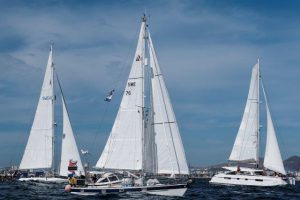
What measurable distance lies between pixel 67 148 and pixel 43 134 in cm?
565

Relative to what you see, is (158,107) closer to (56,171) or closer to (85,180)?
(85,180)

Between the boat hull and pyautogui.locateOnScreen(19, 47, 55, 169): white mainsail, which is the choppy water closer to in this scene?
the boat hull

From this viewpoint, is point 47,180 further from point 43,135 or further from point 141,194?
point 141,194

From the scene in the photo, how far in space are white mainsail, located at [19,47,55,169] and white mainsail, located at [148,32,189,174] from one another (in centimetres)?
3307

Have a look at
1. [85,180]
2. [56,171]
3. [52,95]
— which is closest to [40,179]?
[56,171]

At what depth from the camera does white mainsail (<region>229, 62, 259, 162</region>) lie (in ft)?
264

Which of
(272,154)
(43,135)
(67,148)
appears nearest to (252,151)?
(272,154)

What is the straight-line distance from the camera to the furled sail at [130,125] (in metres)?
48.1

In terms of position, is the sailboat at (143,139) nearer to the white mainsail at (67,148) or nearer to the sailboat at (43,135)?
the white mainsail at (67,148)

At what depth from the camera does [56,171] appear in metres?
79.8

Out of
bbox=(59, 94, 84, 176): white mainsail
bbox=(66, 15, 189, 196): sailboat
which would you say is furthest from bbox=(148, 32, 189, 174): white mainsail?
bbox=(59, 94, 84, 176): white mainsail

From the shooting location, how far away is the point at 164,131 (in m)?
47.2

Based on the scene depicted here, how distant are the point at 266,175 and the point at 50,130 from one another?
30.3 m

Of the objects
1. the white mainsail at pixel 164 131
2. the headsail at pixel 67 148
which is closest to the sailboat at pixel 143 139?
the white mainsail at pixel 164 131
